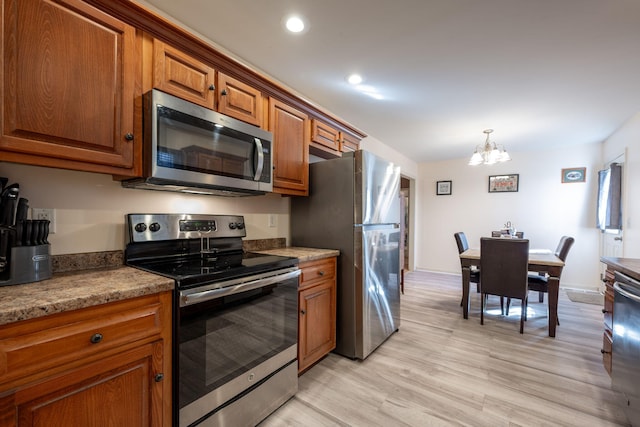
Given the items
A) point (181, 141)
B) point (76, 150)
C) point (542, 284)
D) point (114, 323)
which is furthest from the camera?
point (542, 284)

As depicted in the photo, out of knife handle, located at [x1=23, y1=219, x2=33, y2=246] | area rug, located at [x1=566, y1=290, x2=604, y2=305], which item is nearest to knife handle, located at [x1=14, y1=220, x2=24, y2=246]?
knife handle, located at [x1=23, y1=219, x2=33, y2=246]

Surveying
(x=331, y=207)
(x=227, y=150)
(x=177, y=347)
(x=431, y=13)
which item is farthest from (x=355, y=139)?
(x=177, y=347)

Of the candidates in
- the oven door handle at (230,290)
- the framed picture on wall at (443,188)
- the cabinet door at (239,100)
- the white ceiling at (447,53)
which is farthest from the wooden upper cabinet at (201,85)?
the framed picture on wall at (443,188)

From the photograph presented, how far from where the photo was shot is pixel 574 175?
15.3 ft

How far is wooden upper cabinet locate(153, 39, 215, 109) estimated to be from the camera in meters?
1.45

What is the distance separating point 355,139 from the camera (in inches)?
124

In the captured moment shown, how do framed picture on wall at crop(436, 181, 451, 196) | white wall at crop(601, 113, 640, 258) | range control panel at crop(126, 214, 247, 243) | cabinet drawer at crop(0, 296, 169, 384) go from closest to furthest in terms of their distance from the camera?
1. cabinet drawer at crop(0, 296, 169, 384)
2. range control panel at crop(126, 214, 247, 243)
3. white wall at crop(601, 113, 640, 258)
4. framed picture on wall at crop(436, 181, 451, 196)

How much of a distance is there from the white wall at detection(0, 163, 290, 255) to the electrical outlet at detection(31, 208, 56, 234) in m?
0.02

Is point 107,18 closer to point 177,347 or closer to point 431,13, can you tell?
point 177,347

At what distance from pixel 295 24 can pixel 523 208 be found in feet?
17.1

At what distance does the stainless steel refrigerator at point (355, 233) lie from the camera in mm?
2213

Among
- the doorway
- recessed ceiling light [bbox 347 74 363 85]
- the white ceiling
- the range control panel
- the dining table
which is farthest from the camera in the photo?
the doorway

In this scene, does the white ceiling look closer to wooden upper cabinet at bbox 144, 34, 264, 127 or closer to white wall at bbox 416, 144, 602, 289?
wooden upper cabinet at bbox 144, 34, 264, 127

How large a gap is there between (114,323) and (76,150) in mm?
757
